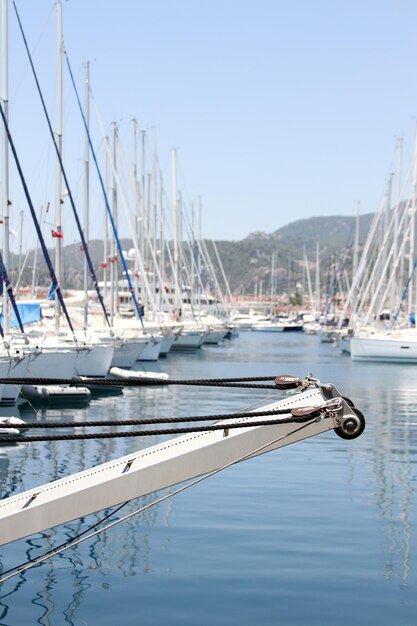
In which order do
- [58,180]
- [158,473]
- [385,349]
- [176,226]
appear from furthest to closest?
1. [176,226]
2. [385,349]
3. [58,180]
4. [158,473]

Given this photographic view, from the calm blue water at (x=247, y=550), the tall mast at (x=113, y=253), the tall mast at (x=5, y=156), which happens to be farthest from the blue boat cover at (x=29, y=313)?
the calm blue water at (x=247, y=550)

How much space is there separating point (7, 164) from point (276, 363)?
3142cm

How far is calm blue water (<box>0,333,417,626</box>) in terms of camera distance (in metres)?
11.4

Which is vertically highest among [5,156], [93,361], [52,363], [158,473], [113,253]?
[5,156]

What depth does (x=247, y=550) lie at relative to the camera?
45.3 feet

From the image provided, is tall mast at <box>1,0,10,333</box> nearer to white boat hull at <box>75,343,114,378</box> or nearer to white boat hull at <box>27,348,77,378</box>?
white boat hull at <box>27,348,77,378</box>

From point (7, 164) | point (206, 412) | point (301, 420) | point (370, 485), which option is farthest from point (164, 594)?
point (7, 164)

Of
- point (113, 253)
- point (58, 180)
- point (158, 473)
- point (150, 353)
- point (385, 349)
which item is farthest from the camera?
point (113, 253)

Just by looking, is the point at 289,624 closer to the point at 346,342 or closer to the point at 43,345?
the point at 43,345

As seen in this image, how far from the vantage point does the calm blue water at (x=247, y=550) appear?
11.4 meters

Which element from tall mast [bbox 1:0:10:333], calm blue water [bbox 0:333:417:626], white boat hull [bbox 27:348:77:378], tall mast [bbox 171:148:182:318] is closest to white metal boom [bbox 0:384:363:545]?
calm blue water [bbox 0:333:417:626]

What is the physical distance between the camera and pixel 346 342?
7731 cm

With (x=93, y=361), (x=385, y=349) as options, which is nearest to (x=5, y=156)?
(x=93, y=361)

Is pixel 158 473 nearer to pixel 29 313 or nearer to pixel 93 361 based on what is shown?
pixel 93 361
